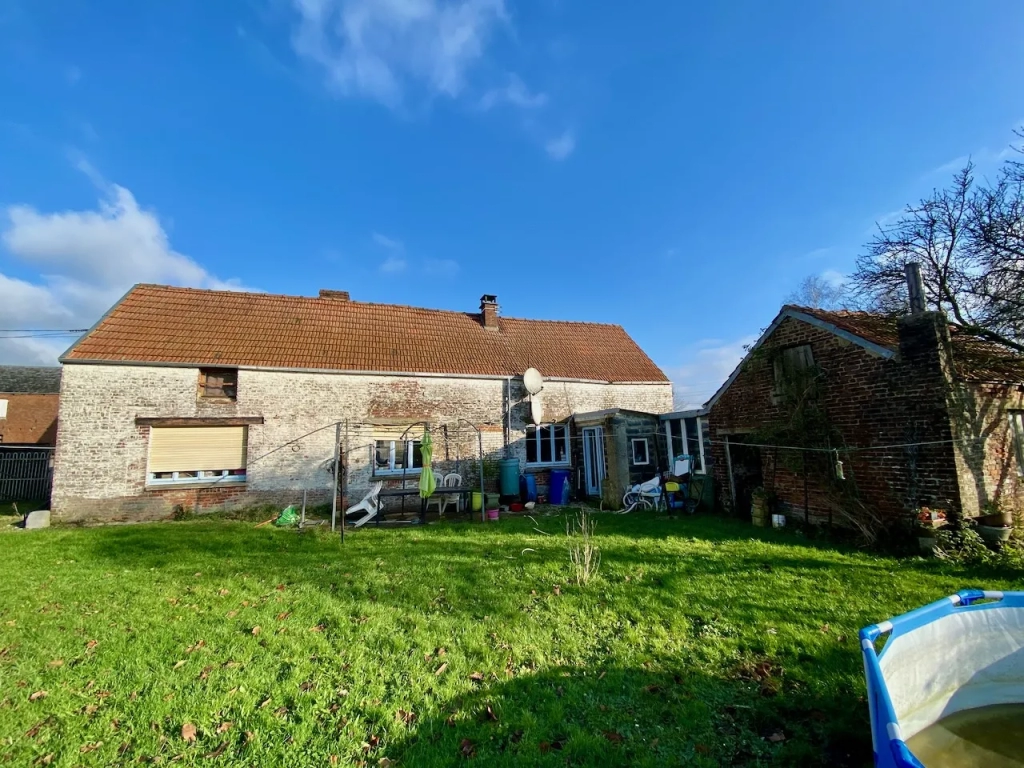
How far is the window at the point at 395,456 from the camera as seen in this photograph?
47.2 ft

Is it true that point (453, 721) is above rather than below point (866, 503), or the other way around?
below

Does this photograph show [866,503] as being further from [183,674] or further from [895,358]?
[183,674]

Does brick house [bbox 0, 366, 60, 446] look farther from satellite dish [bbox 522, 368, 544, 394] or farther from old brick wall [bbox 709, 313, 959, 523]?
old brick wall [bbox 709, 313, 959, 523]

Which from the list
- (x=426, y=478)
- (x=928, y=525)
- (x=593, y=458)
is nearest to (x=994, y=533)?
(x=928, y=525)

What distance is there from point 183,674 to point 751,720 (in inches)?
185

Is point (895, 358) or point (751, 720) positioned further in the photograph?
point (895, 358)

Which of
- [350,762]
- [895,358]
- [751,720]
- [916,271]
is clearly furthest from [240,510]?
[916,271]

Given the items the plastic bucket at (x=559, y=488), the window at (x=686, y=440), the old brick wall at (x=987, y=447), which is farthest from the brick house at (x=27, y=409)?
the old brick wall at (x=987, y=447)

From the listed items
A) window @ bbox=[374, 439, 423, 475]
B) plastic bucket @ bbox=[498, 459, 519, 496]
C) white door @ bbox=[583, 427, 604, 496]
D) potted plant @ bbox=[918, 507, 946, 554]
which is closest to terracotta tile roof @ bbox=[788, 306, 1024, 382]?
potted plant @ bbox=[918, 507, 946, 554]

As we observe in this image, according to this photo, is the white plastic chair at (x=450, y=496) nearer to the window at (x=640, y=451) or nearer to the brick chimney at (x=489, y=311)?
the window at (x=640, y=451)

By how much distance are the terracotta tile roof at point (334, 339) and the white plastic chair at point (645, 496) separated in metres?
5.79

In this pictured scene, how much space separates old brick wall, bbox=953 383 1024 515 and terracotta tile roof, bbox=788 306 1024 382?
224mm

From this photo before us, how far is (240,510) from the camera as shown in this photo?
12797 mm

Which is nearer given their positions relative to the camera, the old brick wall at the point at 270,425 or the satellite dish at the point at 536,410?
the old brick wall at the point at 270,425
